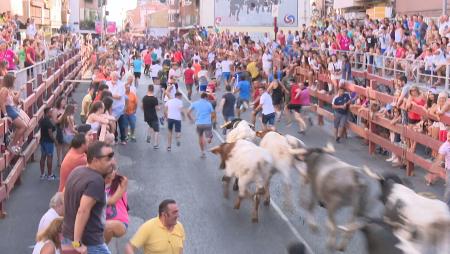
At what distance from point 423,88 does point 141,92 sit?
1405 centimetres

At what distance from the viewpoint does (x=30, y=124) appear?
15.1 metres

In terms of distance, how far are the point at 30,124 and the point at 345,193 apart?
26.8 feet

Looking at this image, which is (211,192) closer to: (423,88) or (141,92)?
(423,88)

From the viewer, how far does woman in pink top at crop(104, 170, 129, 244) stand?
7.47m

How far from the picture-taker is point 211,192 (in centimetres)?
1311

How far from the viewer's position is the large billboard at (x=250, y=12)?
59.9 m

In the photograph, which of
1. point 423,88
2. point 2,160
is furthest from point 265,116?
point 2,160

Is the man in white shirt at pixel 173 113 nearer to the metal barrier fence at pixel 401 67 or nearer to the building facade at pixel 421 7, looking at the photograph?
the metal barrier fence at pixel 401 67

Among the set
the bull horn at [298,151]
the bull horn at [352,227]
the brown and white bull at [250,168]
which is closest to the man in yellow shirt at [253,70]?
the brown and white bull at [250,168]

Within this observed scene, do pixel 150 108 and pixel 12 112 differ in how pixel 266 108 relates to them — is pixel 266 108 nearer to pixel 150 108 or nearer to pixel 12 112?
pixel 150 108

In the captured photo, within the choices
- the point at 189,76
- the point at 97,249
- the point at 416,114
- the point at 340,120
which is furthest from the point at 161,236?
the point at 189,76

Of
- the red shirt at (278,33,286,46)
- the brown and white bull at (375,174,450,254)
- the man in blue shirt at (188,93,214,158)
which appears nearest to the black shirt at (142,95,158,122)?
the man in blue shirt at (188,93,214,158)

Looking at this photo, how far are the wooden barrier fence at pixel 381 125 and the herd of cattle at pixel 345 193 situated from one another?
12.0 feet

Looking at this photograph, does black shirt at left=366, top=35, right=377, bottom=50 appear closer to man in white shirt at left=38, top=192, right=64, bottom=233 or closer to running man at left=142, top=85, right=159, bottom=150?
running man at left=142, top=85, right=159, bottom=150
